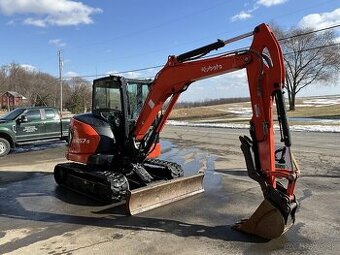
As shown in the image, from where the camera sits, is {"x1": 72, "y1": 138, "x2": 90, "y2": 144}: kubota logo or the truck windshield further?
the truck windshield

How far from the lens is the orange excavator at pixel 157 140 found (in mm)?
5980

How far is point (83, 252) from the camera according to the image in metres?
5.68

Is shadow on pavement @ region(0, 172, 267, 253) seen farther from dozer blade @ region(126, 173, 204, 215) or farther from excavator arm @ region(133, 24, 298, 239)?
excavator arm @ region(133, 24, 298, 239)

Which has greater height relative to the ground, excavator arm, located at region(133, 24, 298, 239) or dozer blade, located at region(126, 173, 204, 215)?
excavator arm, located at region(133, 24, 298, 239)

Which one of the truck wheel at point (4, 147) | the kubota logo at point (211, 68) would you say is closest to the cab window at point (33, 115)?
the truck wheel at point (4, 147)

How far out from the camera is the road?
229 inches

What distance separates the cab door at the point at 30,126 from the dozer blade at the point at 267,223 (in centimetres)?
1346

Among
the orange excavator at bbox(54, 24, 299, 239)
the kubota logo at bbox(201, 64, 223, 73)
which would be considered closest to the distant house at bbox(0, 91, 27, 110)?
the orange excavator at bbox(54, 24, 299, 239)

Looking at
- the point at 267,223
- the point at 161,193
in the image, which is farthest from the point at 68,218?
the point at 267,223

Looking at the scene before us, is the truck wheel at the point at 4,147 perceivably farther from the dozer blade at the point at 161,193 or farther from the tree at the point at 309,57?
the tree at the point at 309,57

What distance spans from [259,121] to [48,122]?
13.8 metres

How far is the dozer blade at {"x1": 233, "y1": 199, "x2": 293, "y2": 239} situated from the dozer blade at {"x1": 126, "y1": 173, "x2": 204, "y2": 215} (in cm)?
209

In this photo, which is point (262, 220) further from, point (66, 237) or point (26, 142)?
point (26, 142)

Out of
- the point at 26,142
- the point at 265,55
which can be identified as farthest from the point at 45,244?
the point at 26,142
